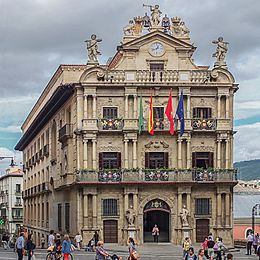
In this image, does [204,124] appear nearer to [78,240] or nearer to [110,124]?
[110,124]

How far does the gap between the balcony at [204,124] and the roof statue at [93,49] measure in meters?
9.34

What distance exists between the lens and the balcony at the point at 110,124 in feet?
197

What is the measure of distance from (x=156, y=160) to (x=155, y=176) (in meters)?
1.50

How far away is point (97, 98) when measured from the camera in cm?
6047

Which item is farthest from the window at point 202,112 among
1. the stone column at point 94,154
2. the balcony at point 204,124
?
the stone column at point 94,154

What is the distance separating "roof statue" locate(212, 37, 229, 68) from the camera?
6159cm

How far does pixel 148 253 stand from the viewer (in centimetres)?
5419

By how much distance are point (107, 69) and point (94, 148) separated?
642cm

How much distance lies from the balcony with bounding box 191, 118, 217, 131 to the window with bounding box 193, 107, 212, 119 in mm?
426

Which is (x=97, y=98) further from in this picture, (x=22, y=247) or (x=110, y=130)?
(x=22, y=247)

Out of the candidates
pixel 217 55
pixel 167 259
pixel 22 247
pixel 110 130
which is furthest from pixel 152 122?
pixel 22 247

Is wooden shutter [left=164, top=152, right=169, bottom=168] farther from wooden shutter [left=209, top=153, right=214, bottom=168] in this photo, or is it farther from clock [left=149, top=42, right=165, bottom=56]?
clock [left=149, top=42, right=165, bottom=56]

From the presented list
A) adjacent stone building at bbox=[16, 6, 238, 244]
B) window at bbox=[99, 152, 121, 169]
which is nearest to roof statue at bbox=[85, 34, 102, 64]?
adjacent stone building at bbox=[16, 6, 238, 244]

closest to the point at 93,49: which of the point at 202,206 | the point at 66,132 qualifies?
the point at 66,132
